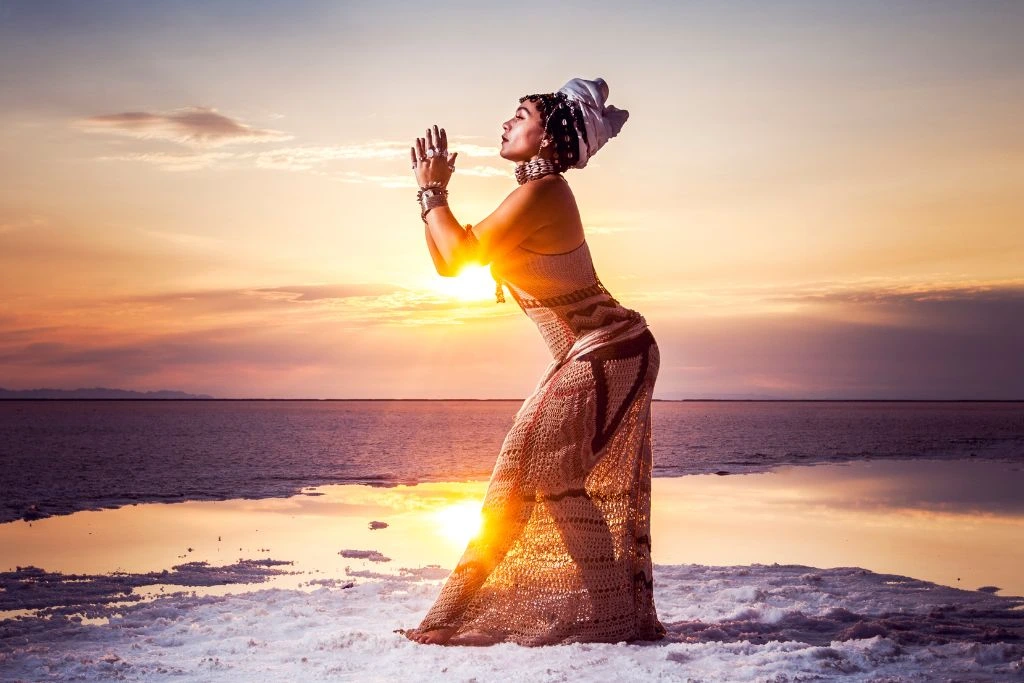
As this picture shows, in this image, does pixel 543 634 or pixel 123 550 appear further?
pixel 123 550

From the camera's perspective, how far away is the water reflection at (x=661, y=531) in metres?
8.27

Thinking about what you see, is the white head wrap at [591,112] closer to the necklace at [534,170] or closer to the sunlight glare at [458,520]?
the necklace at [534,170]

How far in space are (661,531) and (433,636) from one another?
571cm

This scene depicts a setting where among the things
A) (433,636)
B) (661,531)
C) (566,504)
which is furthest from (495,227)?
(661,531)

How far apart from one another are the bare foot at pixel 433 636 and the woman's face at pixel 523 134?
7.90ft

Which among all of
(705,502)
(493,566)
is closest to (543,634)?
(493,566)

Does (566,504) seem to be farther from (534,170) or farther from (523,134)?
(523,134)

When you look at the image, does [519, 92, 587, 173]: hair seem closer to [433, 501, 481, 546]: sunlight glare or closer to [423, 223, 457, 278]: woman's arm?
[423, 223, 457, 278]: woman's arm

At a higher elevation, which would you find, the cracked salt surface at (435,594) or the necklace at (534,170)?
the necklace at (534,170)

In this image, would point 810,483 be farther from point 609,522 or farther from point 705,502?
point 609,522

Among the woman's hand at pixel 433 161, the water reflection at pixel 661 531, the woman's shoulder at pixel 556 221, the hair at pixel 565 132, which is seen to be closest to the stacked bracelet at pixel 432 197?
the woman's hand at pixel 433 161

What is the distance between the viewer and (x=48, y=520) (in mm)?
12516

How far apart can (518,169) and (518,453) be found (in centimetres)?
145

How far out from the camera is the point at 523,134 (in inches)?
195
